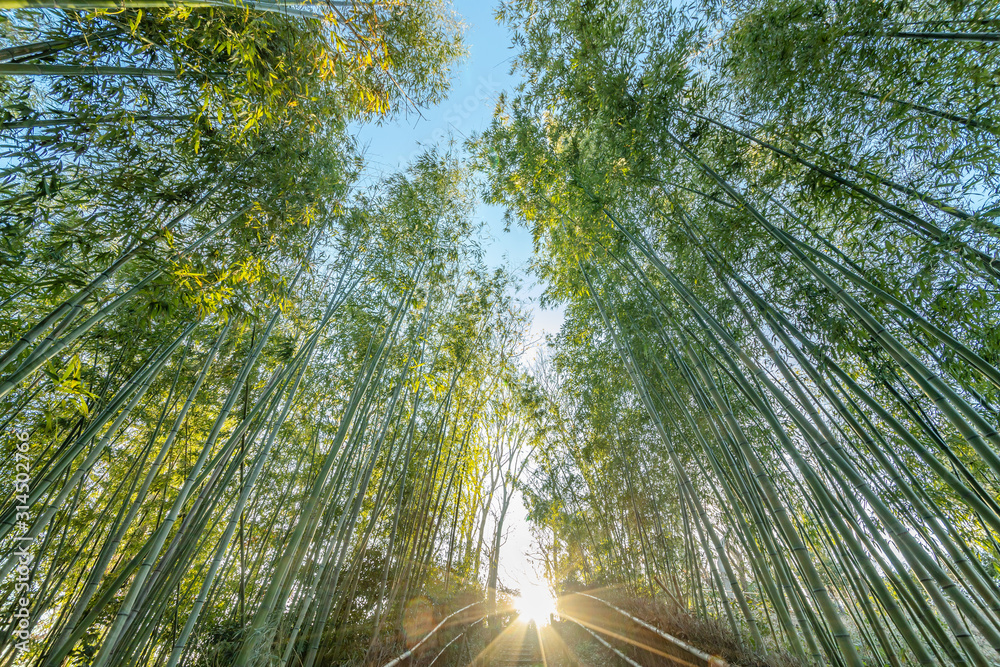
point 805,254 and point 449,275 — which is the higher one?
point 449,275

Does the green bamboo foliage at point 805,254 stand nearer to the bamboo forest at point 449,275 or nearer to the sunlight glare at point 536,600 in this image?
the bamboo forest at point 449,275

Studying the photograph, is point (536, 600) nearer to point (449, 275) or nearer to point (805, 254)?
point (449, 275)

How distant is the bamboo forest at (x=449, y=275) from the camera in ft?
5.49

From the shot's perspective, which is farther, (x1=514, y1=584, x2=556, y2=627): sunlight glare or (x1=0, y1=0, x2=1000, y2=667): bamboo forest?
(x1=514, y1=584, x2=556, y2=627): sunlight glare

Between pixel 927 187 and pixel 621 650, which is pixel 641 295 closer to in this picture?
pixel 927 187

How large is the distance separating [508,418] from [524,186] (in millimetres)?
4281

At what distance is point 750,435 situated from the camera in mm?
3311

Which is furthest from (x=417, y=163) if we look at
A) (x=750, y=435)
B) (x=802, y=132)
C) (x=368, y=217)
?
(x=750, y=435)

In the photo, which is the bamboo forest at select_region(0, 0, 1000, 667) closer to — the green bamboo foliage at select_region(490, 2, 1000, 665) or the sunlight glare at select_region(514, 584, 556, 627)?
the green bamboo foliage at select_region(490, 2, 1000, 665)

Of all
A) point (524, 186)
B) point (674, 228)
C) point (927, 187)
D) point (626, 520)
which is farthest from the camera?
point (626, 520)

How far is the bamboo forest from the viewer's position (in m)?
1.67

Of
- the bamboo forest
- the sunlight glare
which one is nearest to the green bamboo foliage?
the bamboo forest

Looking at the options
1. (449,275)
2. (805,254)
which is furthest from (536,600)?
(805,254)

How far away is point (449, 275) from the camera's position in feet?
13.7
